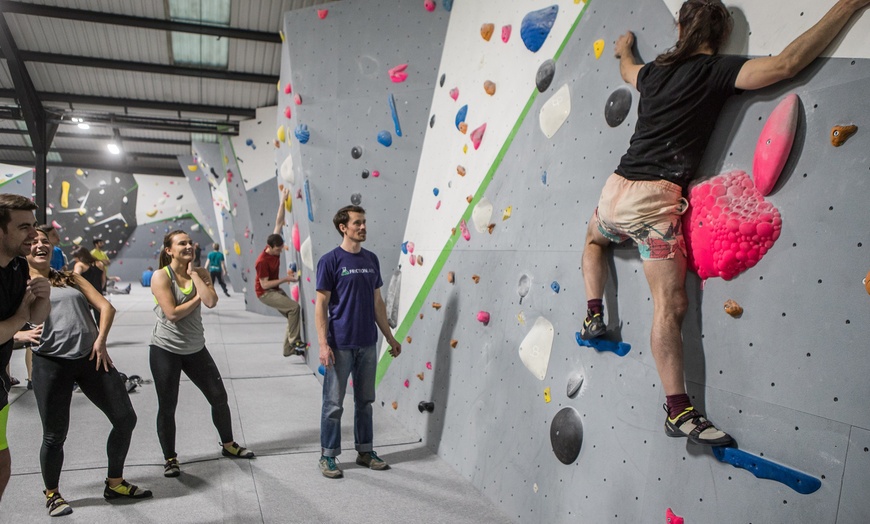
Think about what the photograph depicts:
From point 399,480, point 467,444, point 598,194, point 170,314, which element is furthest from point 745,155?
point 170,314

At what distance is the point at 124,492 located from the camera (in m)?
2.71

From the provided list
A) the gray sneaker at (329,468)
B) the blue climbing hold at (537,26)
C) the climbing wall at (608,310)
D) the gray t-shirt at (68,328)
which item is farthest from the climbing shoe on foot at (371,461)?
the blue climbing hold at (537,26)

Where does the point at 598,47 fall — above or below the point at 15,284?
above

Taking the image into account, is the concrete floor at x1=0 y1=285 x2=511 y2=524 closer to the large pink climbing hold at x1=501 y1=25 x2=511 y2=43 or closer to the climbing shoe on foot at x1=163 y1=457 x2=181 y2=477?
the climbing shoe on foot at x1=163 y1=457 x2=181 y2=477

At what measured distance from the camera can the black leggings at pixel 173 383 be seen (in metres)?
3.00

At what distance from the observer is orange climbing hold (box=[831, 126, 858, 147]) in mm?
1435

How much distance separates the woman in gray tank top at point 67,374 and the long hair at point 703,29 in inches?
101

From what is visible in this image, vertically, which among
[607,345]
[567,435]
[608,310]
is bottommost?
[567,435]

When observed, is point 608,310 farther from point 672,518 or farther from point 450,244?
point 450,244

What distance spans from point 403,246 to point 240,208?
284 inches

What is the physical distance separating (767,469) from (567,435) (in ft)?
2.85

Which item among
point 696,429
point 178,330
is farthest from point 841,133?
point 178,330

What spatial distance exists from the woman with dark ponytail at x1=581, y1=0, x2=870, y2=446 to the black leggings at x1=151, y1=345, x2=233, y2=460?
2.31 m

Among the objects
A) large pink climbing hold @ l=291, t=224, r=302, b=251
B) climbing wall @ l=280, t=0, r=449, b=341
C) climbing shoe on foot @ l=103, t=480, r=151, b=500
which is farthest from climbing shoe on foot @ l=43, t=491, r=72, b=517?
large pink climbing hold @ l=291, t=224, r=302, b=251
